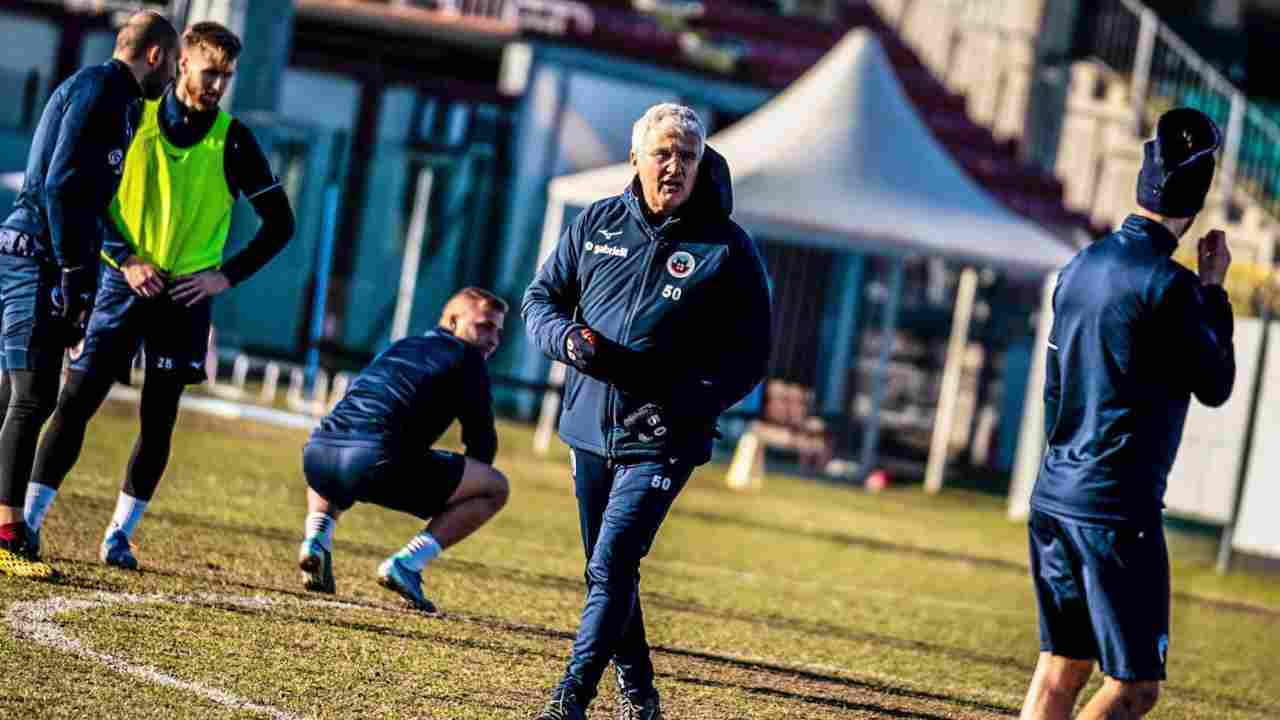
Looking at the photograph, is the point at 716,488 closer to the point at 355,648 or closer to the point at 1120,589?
the point at 355,648

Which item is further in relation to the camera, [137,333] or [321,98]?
[321,98]

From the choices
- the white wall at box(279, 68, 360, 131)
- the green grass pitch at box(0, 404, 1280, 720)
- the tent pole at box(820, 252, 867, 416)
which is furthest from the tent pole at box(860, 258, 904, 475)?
the white wall at box(279, 68, 360, 131)

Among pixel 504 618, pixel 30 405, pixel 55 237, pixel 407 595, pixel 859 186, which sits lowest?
pixel 504 618

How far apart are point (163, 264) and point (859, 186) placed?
11949 mm

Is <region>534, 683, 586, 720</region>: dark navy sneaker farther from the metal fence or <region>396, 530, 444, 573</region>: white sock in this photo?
the metal fence

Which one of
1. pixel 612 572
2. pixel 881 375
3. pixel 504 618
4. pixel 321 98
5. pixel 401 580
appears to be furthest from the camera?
pixel 321 98

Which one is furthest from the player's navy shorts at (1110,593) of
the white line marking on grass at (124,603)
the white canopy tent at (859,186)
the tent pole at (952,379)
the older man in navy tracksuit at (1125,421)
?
the tent pole at (952,379)

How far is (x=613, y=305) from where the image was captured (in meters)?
6.76

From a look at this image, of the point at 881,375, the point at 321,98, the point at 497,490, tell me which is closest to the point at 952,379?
the point at 881,375

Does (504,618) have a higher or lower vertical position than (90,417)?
lower

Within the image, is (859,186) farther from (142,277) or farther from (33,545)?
(33,545)

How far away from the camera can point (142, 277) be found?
332 inches

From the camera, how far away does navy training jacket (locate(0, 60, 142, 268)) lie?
8180 millimetres

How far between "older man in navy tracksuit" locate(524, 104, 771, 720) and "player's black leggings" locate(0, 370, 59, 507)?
7.88ft
